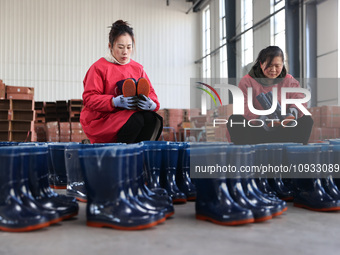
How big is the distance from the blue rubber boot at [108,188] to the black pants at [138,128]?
134 cm

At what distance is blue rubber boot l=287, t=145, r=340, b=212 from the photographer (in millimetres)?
1701

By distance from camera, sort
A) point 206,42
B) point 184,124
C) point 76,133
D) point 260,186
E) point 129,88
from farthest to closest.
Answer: point 206,42 < point 184,124 < point 76,133 < point 129,88 < point 260,186

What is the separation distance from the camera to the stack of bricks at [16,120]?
867 cm

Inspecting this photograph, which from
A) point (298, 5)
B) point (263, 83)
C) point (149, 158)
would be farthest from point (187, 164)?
point (298, 5)

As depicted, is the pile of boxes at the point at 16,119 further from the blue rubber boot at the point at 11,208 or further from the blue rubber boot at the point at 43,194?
the blue rubber boot at the point at 11,208

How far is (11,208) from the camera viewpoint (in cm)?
136

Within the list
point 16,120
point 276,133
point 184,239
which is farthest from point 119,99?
point 16,120

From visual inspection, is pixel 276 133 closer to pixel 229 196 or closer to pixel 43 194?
pixel 229 196

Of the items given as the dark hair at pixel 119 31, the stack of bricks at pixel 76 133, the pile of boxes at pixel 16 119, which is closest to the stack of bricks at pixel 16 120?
the pile of boxes at pixel 16 119

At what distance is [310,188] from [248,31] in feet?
35.8

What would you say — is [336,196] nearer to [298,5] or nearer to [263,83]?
[263,83]

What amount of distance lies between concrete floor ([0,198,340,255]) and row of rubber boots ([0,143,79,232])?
37mm

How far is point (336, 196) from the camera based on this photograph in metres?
1.78

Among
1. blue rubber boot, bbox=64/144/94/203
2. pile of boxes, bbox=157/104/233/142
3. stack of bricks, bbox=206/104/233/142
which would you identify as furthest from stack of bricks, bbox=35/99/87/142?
blue rubber boot, bbox=64/144/94/203
